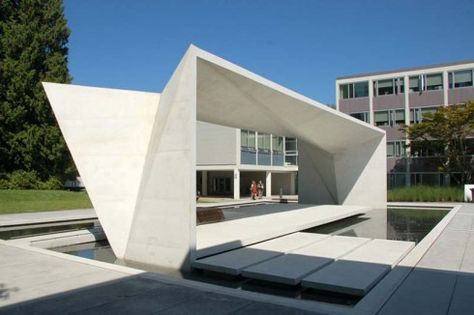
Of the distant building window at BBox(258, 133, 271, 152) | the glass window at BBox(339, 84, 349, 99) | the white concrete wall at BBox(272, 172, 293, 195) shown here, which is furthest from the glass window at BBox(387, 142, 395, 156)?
the distant building window at BBox(258, 133, 271, 152)

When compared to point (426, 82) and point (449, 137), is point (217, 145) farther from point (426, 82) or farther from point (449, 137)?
point (426, 82)

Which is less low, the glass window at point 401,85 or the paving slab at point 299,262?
the glass window at point 401,85

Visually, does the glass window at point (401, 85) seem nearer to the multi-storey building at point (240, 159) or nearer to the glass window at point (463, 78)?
the glass window at point (463, 78)

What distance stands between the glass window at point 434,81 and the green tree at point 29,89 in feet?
103

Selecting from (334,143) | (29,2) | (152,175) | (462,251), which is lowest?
(462,251)

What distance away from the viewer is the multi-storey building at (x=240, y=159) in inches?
1437

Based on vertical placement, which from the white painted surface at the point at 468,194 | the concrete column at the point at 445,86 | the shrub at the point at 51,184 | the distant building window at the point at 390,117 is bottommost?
the white painted surface at the point at 468,194

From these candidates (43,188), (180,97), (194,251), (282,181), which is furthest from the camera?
(282,181)

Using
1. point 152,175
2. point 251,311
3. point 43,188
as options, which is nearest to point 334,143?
point 152,175

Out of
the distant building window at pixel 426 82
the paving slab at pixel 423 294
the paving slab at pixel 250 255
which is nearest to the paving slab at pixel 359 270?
the paving slab at pixel 423 294

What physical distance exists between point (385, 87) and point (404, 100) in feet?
7.89

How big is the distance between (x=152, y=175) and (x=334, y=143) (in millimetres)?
13217

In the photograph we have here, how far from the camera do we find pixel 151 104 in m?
10.3

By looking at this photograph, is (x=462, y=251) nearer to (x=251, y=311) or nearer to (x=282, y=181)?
(x=251, y=311)
